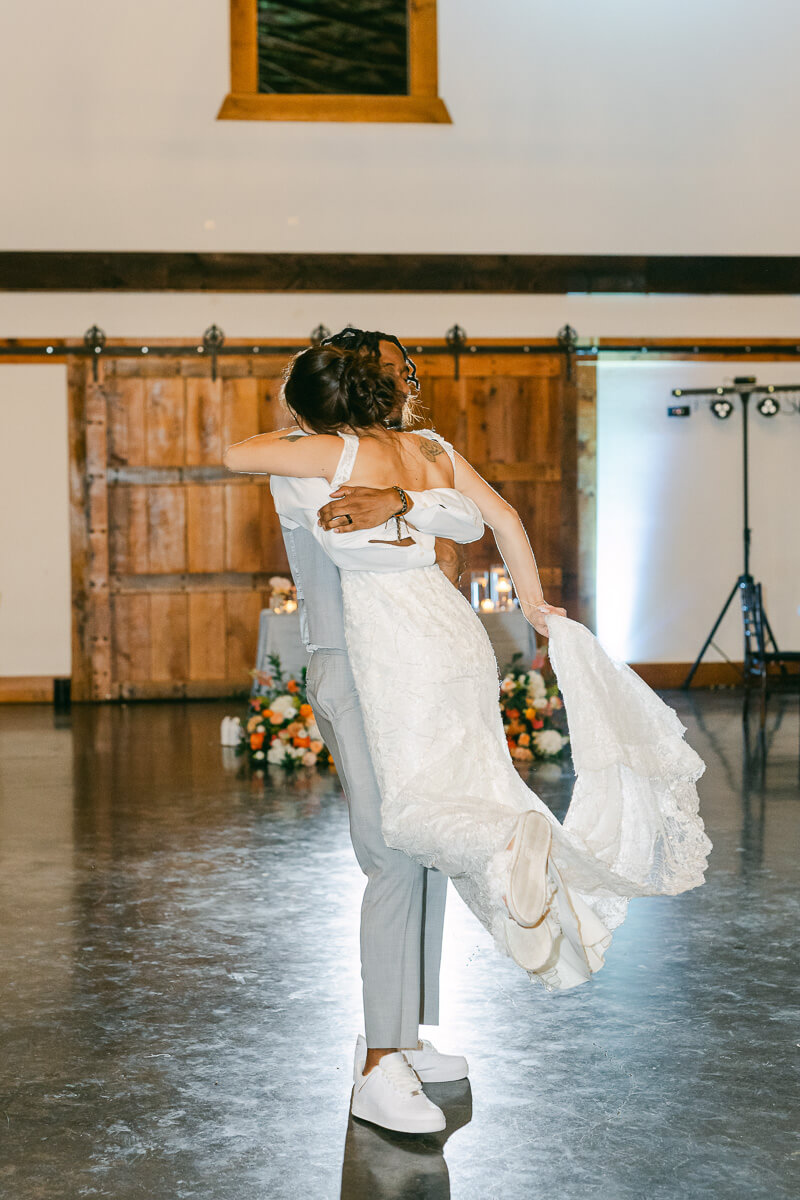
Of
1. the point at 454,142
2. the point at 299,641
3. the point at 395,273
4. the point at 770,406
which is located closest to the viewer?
the point at 299,641

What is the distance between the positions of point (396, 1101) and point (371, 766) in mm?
595

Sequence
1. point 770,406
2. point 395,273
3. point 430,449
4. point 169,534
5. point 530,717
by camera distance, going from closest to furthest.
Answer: point 430,449, point 530,717, point 395,273, point 169,534, point 770,406

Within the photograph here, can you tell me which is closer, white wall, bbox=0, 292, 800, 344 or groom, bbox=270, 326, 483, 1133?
groom, bbox=270, 326, 483, 1133

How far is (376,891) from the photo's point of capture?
2.40 m

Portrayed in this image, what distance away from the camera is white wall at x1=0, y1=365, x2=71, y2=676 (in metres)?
9.12

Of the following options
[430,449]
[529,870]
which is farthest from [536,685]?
[529,870]

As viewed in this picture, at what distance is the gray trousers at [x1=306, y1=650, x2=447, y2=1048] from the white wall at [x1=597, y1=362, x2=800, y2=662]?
7.23 m

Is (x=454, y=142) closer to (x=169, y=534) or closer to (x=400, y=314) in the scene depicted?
(x=400, y=314)

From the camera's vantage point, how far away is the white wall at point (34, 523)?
9.12 metres

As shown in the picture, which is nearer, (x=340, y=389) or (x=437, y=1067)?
(x=340, y=389)

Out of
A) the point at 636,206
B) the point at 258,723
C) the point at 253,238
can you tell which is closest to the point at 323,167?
the point at 253,238

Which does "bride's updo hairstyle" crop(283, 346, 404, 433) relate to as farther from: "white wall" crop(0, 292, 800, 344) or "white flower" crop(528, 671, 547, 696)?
"white wall" crop(0, 292, 800, 344)

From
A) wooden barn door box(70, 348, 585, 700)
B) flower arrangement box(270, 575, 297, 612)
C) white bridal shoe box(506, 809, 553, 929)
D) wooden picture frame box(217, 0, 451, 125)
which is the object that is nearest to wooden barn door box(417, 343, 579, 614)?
wooden barn door box(70, 348, 585, 700)

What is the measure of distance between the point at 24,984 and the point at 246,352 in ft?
21.6
